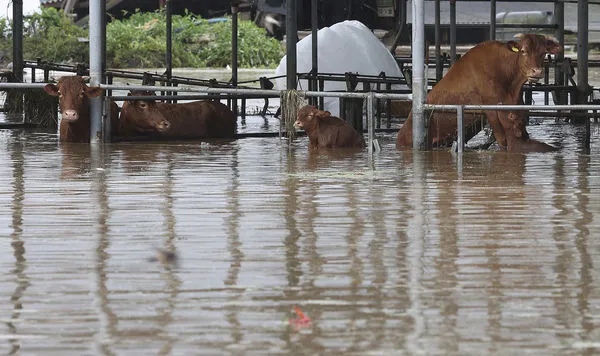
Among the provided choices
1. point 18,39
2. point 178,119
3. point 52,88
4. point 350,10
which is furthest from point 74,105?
point 350,10

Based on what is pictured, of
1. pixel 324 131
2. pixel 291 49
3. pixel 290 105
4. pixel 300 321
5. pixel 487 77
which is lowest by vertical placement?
pixel 300 321

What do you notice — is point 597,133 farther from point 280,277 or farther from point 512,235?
point 280,277

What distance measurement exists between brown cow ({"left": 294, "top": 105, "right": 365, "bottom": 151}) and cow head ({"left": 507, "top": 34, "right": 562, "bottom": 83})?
5.64 ft

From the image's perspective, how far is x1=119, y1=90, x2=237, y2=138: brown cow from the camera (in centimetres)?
1519

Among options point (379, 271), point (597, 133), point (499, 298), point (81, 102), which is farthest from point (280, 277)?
point (597, 133)

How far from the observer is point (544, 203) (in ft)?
26.2

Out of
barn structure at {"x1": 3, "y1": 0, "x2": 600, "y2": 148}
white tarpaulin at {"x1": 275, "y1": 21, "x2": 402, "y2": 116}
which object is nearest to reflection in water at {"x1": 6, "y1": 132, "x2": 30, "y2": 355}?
barn structure at {"x1": 3, "y1": 0, "x2": 600, "y2": 148}

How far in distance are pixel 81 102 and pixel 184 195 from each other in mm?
5963

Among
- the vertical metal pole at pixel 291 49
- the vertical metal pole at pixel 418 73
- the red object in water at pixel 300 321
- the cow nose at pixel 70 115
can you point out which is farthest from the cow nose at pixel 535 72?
the red object in water at pixel 300 321

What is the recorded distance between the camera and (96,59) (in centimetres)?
1388

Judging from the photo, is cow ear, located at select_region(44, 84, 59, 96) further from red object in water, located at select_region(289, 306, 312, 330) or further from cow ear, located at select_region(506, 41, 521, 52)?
red object in water, located at select_region(289, 306, 312, 330)

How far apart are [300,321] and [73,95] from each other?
9915mm

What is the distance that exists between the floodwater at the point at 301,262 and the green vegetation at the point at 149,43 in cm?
2586

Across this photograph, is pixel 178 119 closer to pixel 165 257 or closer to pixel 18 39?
pixel 18 39
